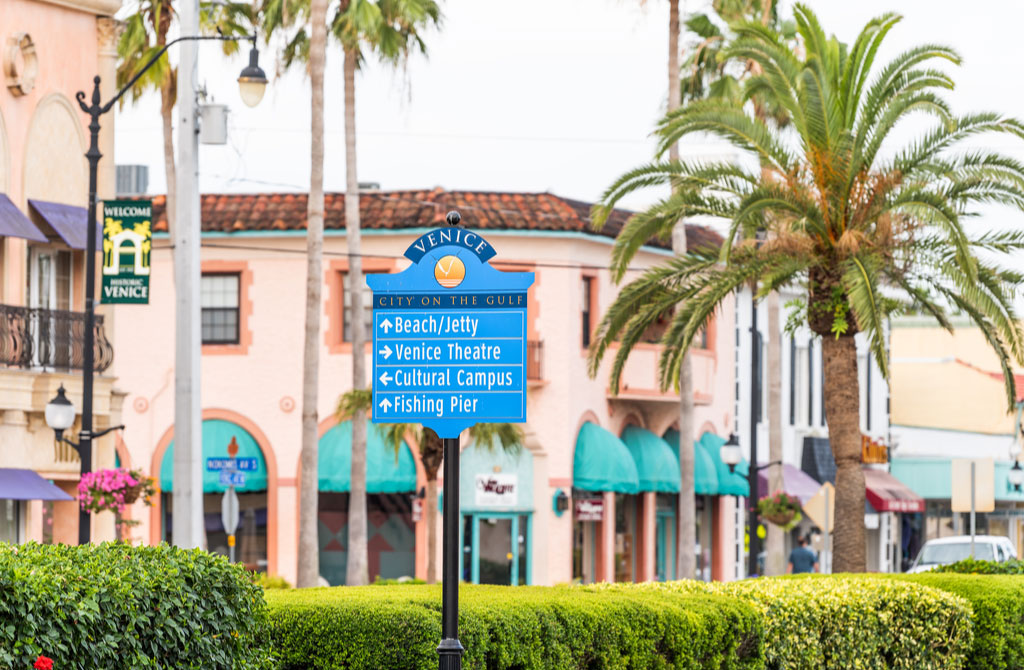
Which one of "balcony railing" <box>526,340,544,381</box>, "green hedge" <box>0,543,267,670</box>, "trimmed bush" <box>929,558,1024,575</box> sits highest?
"balcony railing" <box>526,340,544,381</box>

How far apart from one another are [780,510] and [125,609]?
32613mm

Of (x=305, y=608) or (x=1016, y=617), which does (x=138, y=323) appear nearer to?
(x=1016, y=617)

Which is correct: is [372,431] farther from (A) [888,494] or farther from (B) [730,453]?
(A) [888,494]

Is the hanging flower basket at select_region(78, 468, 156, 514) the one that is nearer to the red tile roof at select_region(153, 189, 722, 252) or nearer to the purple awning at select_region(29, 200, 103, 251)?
the purple awning at select_region(29, 200, 103, 251)

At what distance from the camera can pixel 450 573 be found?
10430mm

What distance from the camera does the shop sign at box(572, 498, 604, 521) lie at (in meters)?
41.0

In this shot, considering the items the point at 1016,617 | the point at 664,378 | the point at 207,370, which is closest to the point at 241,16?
the point at 207,370

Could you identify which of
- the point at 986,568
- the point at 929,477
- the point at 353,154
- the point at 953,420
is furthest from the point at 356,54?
the point at 953,420

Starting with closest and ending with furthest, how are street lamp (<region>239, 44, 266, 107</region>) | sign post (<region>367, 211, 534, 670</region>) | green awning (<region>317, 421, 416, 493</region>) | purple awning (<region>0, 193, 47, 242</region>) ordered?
sign post (<region>367, 211, 534, 670</region>) < street lamp (<region>239, 44, 266, 107</region>) < purple awning (<region>0, 193, 47, 242</region>) < green awning (<region>317, 421, 416, 493</region>)

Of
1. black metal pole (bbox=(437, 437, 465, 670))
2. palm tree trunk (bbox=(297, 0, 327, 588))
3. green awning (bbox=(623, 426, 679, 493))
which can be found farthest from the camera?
green awning (bbox=(623, 426, 679, 493))

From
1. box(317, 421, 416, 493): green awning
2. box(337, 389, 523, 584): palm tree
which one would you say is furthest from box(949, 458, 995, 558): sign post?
box(317, 421, 416, 493): green awning

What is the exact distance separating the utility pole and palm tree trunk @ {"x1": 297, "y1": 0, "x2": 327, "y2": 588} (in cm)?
678

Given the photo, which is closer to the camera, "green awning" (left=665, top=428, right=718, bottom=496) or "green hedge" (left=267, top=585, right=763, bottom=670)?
"green hedge" (left=267, top=585, right=763, bottom=670)

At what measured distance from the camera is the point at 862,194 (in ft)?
78.7
